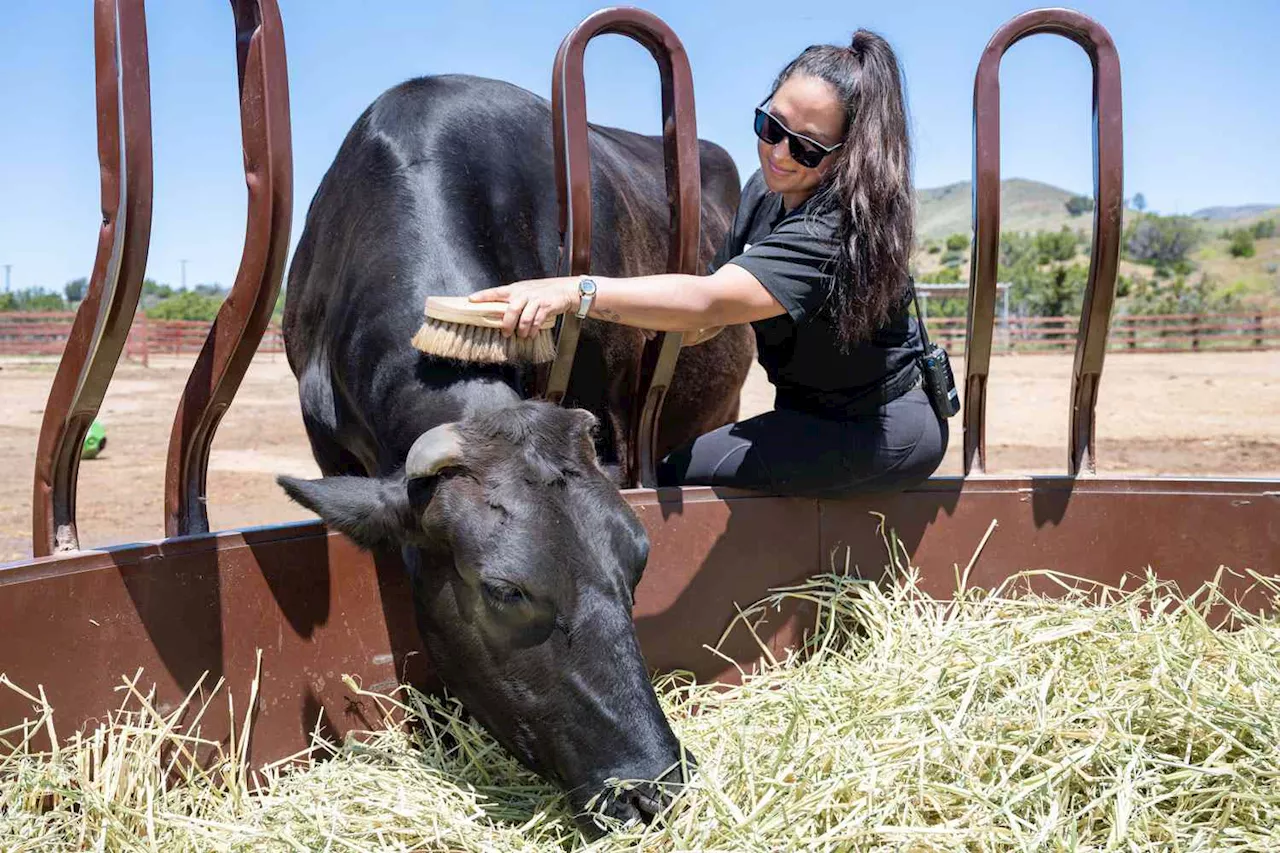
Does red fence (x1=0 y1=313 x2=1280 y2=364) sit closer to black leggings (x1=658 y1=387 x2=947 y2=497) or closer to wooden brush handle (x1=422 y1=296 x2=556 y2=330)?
black leggings (x1=658 y1=387 x2=947 y2=497)

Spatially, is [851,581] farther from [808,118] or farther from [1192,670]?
[808,118]

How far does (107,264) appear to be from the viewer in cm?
228

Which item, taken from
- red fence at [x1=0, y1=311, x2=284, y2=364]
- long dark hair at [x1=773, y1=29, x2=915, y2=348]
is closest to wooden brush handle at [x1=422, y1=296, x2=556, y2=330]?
long dark hair at [x1=773, y1=29, x2=915, y2=348]

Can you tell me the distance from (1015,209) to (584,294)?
139510 millimetres

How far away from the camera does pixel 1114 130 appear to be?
9.96 ft

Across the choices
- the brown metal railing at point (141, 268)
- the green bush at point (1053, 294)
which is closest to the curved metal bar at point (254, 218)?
the brown metal railing at point (141, 268)

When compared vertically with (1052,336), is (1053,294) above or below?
above

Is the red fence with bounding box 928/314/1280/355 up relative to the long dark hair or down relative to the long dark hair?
down

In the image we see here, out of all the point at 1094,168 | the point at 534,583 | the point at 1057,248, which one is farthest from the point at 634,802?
the point at 1057,248

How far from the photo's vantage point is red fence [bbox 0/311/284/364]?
2572 cm

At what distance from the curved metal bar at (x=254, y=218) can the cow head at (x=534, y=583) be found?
39 centimetres

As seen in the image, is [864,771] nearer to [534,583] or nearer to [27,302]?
[534,583]

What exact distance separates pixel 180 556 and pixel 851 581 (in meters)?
1.77

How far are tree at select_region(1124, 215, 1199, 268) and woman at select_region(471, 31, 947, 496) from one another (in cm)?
6274
